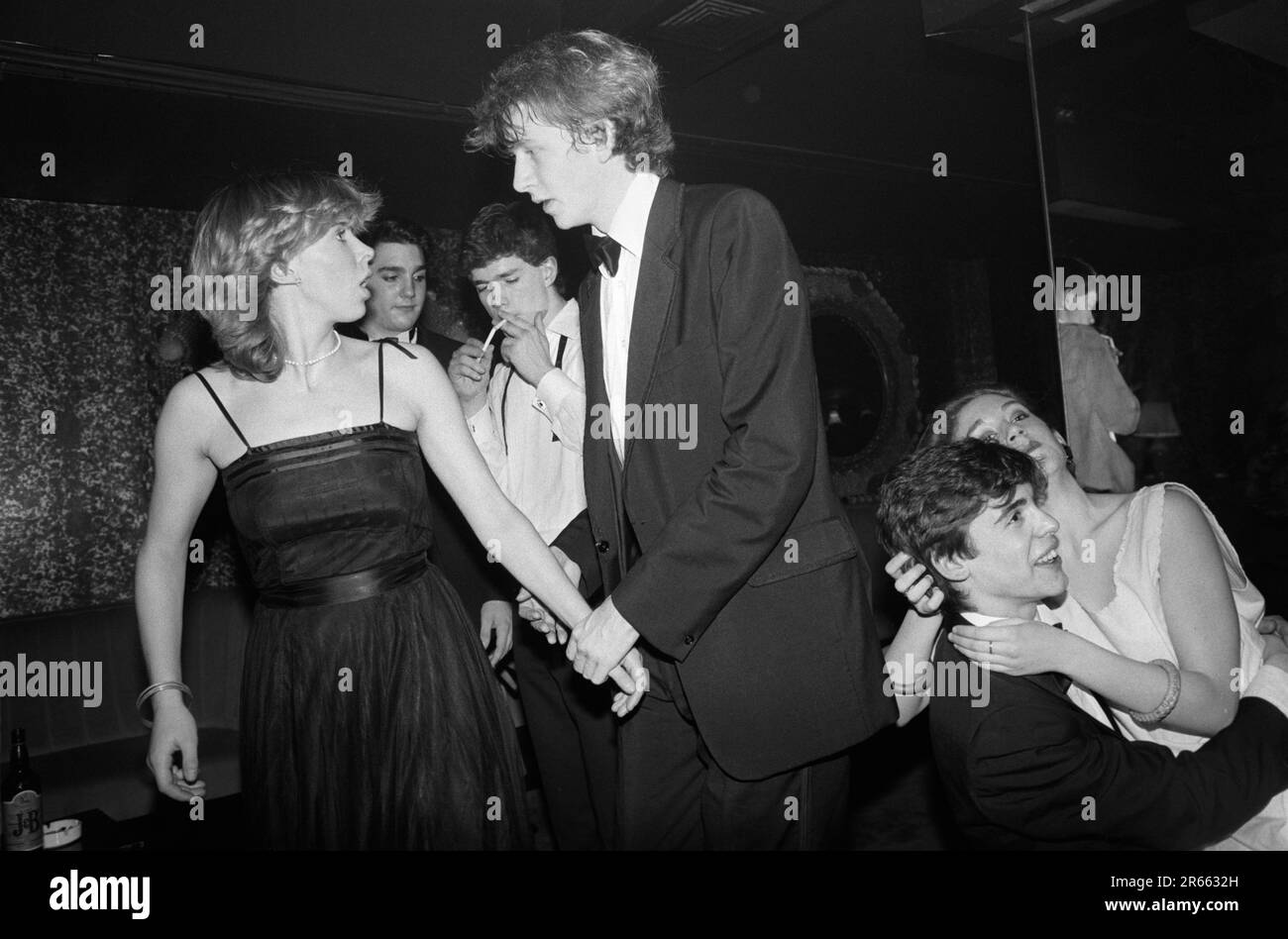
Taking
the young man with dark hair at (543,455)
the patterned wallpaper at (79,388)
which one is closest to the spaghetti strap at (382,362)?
the young man with dark hair at (543,455)

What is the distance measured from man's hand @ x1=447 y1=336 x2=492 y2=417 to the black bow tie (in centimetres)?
75

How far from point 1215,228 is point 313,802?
8.65 feet

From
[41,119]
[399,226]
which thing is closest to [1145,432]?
[399,226]

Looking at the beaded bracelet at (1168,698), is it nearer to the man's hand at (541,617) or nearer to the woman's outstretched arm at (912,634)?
the woman's outstretched arm at (912,634)

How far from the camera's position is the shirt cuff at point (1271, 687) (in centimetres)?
157

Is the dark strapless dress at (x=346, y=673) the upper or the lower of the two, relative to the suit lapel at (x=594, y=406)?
lower

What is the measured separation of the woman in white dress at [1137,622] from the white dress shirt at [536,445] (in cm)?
91

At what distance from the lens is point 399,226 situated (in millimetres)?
2826

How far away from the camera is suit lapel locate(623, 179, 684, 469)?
5.07 feet

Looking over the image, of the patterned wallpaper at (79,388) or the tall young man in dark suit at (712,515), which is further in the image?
the patterned wallpaper at (79,388)

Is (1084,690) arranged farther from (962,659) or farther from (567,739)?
(567,739)

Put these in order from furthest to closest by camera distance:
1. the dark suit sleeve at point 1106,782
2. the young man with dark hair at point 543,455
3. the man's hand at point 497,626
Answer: the man's hand at point 497,626
the young man with dark hair at point 543,455
the dark suit sleeve at point 1106,782

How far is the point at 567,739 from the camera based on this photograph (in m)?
2.33

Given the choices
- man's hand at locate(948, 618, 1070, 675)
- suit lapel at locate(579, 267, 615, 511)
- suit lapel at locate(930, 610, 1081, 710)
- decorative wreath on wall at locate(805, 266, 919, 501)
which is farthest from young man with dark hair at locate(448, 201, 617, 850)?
decorative wreath on wall at locate(805, 266, 919, 501)
